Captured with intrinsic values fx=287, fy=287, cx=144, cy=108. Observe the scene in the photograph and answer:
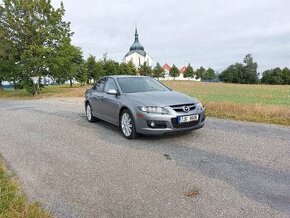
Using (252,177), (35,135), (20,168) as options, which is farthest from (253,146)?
(35,135)

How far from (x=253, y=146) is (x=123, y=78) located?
3779 millimetres

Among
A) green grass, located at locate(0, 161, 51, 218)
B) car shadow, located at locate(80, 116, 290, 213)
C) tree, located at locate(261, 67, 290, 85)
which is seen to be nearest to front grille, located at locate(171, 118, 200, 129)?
car shadow, located at locate(80, 116, 290, 213)

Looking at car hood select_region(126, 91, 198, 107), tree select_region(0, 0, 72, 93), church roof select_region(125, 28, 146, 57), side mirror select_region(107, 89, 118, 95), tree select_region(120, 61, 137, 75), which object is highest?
church roof select_region(125, 28, 146, 57)

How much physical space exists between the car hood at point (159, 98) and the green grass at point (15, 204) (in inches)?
123

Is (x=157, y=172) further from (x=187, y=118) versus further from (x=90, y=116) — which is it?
(x=90, y=116)

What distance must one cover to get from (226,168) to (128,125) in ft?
8.83

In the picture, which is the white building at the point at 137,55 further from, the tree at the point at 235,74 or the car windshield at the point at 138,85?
the car windshield at the point at 138,85

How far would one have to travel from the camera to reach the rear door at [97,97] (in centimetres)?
812

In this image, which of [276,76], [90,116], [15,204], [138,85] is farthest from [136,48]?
[15,204]

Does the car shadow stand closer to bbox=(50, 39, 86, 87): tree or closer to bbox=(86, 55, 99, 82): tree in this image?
bbox=(50, 39, 86, 87): tree

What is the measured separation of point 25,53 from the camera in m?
22.0

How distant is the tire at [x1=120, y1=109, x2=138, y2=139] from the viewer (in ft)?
21.0

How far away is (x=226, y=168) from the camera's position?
14.9 ft

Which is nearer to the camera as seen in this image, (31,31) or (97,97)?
(97,97)
